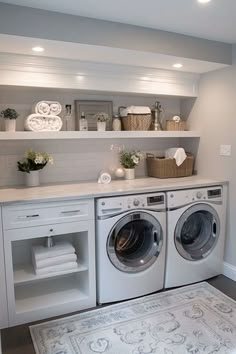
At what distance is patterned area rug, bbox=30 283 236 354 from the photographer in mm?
2104

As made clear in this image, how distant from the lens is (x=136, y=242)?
2.86 m

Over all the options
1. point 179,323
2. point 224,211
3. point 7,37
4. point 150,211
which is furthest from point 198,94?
point 179,323

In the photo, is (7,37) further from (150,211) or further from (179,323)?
(179,323)

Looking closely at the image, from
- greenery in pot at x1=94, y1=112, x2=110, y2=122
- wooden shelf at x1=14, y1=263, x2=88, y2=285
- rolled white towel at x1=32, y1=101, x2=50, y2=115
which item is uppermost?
rolled white towel at x1=32, y1=101, x2=50, y2=115

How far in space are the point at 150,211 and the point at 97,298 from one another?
88 cm

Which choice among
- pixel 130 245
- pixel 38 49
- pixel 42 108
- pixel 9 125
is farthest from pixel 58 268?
pixel 38 49

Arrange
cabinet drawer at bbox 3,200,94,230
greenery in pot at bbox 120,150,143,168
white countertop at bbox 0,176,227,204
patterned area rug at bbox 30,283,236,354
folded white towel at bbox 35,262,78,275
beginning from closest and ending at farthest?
patterned area rug at bbox 30,283,236,354, cabinet drawer at bbox 3,200,94,230, white countertop at bbox 0,176,227,204, folded white towel at bbox 35,262,78,275, greenery in pot at bbox 120,150,143,168

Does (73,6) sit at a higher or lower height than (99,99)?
higher

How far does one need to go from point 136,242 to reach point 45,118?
1417 millimetres

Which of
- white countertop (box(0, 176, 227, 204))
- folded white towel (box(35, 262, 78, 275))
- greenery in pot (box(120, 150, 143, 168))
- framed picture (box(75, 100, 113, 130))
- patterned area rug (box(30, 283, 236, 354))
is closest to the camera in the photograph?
patterned area rug (box(30, 283, 236, 354))

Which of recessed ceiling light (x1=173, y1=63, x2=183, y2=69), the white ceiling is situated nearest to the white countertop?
recessed ceiling light (x1=173, y1=63, x2=183, y2=69)

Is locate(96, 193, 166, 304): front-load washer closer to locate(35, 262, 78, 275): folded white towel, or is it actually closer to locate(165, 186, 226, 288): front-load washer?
locate(165, 186, 226, 288): front-load washer

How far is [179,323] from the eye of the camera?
2.37 meters

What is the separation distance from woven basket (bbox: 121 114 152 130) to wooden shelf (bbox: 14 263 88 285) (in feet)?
4.79
